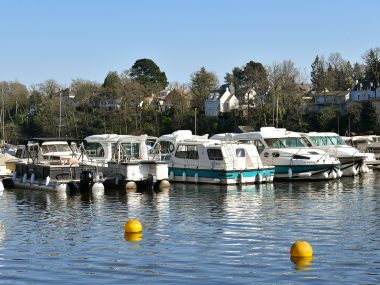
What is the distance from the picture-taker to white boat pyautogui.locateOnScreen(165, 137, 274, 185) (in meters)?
44.2

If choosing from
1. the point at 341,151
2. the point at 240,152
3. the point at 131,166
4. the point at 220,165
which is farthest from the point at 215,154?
the point at 341,151

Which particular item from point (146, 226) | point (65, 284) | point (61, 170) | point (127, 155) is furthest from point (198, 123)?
point (65, 284)

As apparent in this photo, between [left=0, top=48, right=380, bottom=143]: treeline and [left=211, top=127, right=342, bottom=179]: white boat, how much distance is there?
47.8m

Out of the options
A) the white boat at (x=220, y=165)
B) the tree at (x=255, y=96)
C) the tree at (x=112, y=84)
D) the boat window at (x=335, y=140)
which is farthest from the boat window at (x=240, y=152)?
the tree at (x=112, y=84)

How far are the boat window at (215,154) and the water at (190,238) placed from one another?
5.59 metres

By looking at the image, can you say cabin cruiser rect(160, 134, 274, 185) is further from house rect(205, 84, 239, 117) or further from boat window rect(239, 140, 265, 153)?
house rect(205, 84, 239, 117)

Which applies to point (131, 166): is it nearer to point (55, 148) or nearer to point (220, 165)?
point (220, 165)

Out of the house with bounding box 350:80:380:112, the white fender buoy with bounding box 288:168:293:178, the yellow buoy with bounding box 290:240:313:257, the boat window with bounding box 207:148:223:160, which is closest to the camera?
the yellow buoy with bounding box 290:240:313:257

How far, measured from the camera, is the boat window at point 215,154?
44.7m

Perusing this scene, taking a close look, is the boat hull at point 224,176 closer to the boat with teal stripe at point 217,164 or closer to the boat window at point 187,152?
the boat with teal stripe at point 217,164

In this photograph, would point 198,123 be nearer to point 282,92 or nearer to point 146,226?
point 282,92

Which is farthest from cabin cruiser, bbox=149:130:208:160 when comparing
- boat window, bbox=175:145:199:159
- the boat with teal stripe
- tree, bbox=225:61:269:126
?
tree, bbox=225:61:269:126

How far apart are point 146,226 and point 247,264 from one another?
807cm

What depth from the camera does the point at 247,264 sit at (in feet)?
66.1
